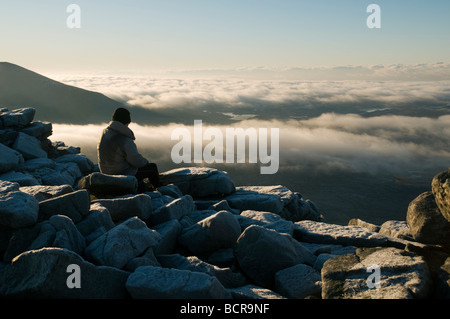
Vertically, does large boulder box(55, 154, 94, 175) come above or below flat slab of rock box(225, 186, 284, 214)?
above

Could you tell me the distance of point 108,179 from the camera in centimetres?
1027

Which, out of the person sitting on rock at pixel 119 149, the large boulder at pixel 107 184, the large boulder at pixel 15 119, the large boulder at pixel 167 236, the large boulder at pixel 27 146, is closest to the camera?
the large boulder at pixel 167 236

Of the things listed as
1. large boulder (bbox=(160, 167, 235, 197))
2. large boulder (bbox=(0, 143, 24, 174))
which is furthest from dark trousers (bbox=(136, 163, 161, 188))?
large boulder (bbox=(0, 143, 24, 174))

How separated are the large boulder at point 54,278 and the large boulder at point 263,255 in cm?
262

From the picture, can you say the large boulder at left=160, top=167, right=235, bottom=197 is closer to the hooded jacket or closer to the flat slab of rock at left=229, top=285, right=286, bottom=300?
the hooded jacket

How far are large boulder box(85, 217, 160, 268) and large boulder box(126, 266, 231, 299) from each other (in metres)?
0.86

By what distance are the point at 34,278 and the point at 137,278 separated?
147 cm

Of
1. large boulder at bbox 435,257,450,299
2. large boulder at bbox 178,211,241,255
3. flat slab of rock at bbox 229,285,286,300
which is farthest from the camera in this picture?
large boulder at bbox 178,211,241,255

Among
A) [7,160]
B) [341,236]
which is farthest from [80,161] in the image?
[341,236]

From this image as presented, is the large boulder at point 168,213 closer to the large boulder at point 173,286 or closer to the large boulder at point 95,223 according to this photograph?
the large boulder at point 95,223

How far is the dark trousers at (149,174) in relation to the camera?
1303cm

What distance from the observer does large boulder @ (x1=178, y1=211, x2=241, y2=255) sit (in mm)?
8359

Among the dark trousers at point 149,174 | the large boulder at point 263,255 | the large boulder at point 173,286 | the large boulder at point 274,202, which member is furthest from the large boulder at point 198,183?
the large boulder at point 173,286

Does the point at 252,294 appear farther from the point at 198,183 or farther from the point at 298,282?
the point at 198,183
